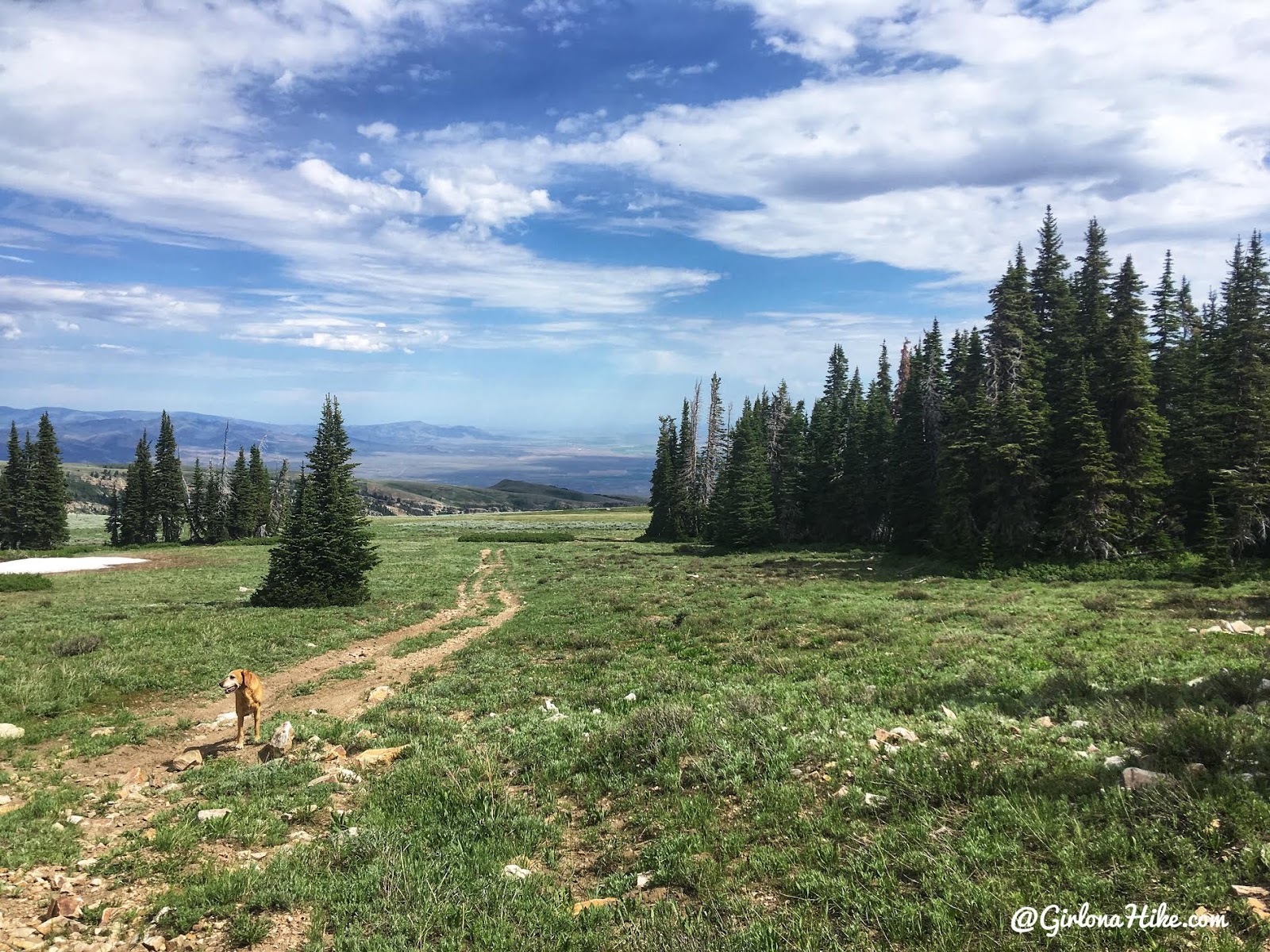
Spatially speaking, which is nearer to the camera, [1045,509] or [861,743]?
[861,743]

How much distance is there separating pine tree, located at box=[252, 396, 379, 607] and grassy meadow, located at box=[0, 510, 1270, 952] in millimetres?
10871

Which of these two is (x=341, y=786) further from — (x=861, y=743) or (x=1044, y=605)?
(x=1044, y=605)

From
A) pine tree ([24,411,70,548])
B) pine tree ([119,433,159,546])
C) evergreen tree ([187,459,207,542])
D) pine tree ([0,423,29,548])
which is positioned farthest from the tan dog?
pine tree ([119,433,159,546])

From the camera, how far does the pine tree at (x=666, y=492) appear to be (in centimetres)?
8200

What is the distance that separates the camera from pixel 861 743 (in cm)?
895

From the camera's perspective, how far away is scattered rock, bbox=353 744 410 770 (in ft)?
34.8

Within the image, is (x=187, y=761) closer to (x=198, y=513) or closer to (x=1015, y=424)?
(x=1015, y=424)

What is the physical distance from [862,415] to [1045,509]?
26.9 meters

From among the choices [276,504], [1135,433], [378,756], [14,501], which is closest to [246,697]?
[378,756]

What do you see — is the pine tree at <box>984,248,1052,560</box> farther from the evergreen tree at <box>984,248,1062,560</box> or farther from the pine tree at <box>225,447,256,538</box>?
the pine tree at <box>225,447,256,538</box>

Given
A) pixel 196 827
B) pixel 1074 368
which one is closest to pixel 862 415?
pixel 1074 368

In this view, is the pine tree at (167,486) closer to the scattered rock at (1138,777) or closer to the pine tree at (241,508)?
the pine tree at (241,508)

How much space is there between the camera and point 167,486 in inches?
3359

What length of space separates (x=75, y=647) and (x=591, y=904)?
1955cm
